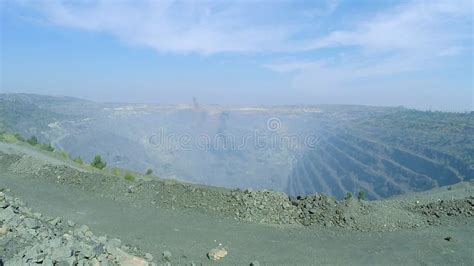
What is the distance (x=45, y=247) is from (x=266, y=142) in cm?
11127

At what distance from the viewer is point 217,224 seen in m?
16.6

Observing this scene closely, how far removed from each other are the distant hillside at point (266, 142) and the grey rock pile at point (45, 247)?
49.4 metres

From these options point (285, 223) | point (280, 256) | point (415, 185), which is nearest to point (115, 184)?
point (285, 223)

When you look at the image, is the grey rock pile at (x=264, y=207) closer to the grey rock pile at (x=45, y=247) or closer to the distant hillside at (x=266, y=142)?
the grey rock pile at (x=45, y=247)

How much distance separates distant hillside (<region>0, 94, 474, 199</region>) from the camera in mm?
63625

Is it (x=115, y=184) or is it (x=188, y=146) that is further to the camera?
(x=188, y=146)

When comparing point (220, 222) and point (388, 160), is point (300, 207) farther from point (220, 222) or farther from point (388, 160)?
point (388, 160)

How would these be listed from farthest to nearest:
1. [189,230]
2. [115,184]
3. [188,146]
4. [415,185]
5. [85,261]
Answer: [188,146]
[415,185]
[115,184]
[189,230]
[85,261]

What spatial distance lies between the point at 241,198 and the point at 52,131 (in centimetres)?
7917

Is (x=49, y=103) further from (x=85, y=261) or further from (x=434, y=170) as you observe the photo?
(x=85, y=261)

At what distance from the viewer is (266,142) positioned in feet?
394

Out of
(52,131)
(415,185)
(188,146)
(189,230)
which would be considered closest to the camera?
(189,230)

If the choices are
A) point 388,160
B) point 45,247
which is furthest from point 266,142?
point 45,247

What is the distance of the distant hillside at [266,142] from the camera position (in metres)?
63.6
